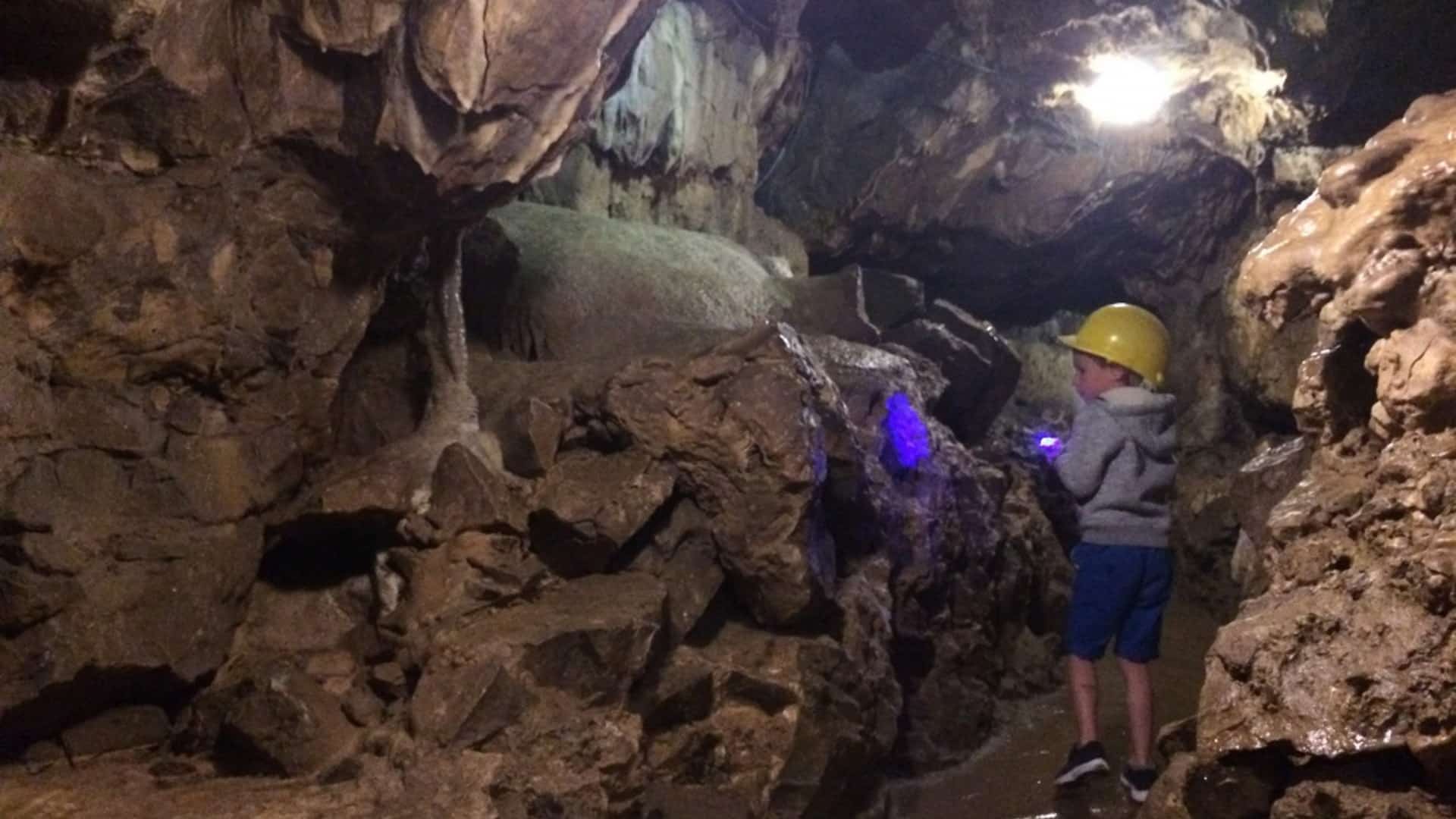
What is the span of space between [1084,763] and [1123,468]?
1.18 m

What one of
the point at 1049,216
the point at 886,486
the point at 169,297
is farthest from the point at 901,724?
the point at 1049,216

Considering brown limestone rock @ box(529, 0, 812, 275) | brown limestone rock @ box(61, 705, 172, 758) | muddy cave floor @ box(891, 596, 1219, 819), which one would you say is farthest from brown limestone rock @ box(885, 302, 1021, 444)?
brown limestone rock @ box(61, 705, 172, 758)

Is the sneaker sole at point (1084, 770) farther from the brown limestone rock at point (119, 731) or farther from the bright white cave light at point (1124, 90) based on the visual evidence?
the bright white cave light at point (1124, 90)

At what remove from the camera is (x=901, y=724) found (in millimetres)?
5453

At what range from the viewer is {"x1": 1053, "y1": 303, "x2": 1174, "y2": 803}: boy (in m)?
4.38

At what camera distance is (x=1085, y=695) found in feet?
14.4

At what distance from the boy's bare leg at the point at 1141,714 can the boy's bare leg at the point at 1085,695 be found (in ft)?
0.47

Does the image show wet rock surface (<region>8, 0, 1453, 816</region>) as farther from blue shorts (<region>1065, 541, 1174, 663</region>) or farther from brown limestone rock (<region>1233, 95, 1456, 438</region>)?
blue shorts (<region>1065, 541, 1174, 663</region>)

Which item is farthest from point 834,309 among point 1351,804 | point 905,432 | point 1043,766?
point 1351,804

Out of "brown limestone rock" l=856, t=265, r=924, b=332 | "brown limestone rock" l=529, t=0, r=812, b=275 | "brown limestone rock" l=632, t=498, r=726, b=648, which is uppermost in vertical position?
"brown limestone rock" l=529, t=0, r=812, b=275

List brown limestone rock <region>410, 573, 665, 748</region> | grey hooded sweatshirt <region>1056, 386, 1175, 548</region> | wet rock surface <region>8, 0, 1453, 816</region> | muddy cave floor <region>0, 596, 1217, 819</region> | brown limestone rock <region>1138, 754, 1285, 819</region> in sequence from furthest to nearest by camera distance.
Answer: grey hooded sweatshirt <region>1056, 386, 1175, 548</region>, brown limestone rock <region>410, 573, 665, 748</region>, muddy cave floor <region>0, 596, 1217, 819</region>, wet rock surface <region>8, 0, 1453, 816</region>, brown limestone rock <region>1138, 754, 1285, 819</region>

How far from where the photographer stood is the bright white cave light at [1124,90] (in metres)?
7.12

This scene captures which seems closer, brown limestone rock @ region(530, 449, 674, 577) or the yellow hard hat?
brown limestone rock @ region(530, 449, 674, 577)

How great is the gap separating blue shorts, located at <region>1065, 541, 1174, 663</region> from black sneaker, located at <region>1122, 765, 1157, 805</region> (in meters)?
0.44
